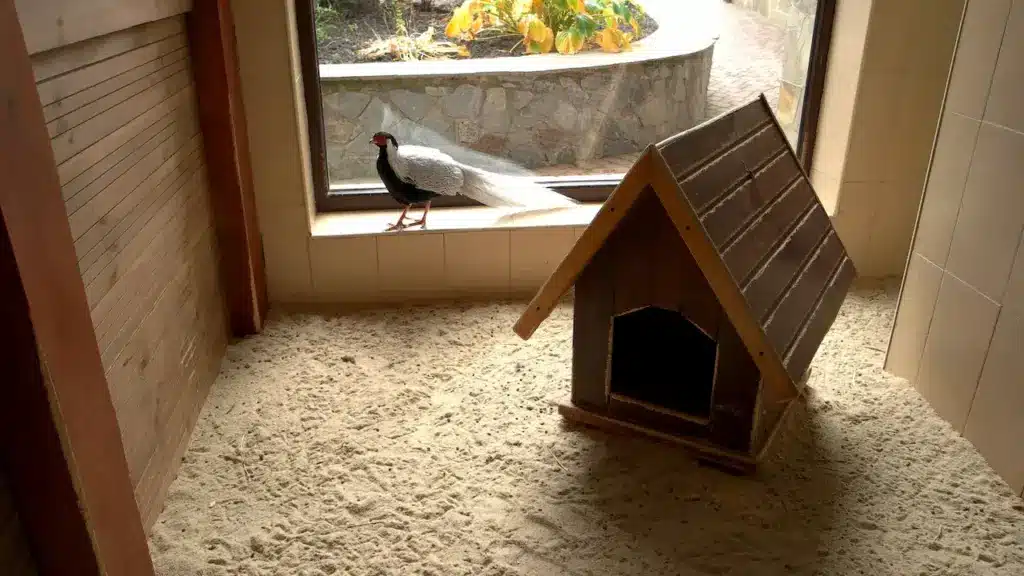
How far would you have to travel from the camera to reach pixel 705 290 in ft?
4.46

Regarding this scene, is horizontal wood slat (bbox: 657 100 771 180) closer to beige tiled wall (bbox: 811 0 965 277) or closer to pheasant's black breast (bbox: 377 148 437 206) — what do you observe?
beige tiled wall (bbox: 811 0 965 277)

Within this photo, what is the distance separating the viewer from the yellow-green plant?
2.24 meters

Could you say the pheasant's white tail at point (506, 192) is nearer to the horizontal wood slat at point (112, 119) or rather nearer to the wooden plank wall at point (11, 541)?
the horizontal wood slat at point (112, 119)

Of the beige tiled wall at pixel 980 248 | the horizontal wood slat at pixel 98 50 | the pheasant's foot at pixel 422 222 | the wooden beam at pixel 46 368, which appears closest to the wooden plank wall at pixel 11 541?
the wooden beam at pixel 46 368

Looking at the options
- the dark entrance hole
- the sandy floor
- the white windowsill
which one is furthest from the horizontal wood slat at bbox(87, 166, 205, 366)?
the dark entrance hole

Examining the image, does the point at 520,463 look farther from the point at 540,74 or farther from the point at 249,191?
the point at 540,74

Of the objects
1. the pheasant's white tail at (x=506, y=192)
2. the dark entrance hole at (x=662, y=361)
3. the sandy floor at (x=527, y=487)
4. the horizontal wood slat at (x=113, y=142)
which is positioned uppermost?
the horizontal wood slat at (x=113, y=142)

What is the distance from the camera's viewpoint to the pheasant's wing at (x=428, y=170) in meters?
2.13

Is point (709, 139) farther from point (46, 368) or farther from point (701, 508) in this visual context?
point (46, 368)

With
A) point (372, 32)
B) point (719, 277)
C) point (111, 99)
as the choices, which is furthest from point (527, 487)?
point (372, 32)

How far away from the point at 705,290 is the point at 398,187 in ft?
3.56

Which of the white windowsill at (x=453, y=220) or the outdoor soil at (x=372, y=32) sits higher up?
→ the outdoor soil at (x=372, y=32)

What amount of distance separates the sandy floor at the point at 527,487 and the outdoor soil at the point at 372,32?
927 mm

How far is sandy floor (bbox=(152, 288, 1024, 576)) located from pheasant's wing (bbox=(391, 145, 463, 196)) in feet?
1.79
